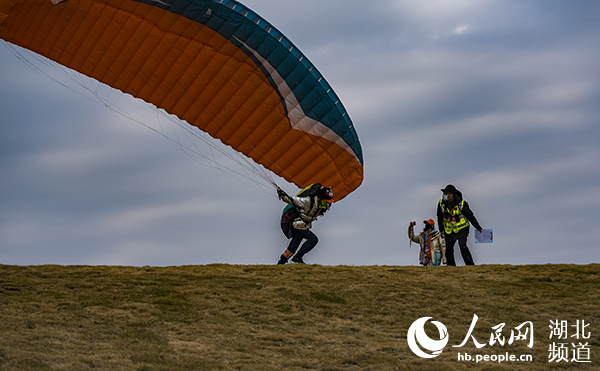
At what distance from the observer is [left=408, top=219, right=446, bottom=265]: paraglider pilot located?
611 inches

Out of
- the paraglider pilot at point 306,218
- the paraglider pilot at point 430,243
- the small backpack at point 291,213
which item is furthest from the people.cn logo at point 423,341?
the paraglider pilot at point 430,243

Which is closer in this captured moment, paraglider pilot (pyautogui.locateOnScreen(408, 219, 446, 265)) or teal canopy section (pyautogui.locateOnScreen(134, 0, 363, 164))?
teal canopy section (pyautogui.locateOnScreen(134, 0, 363, 164))

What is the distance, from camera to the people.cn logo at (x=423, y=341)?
9.05m

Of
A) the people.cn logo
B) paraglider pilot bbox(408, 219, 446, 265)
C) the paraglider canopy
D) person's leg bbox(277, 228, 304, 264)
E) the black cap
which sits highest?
the paraglider canopy

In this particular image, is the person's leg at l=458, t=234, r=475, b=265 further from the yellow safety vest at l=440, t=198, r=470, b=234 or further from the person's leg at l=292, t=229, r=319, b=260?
the person's leg at l=292, t=229, r=319, b=260

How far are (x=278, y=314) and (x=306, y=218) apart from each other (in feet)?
13.2

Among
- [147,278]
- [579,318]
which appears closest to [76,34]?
[147,278]

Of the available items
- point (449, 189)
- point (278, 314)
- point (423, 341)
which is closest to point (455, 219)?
point (449, 189)

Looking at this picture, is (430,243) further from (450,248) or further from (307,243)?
(307,243)

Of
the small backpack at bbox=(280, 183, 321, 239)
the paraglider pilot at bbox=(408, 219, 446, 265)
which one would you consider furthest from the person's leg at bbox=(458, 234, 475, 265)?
the small backpack at bbox=(280, 183, 321, 239)

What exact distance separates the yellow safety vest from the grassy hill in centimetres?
90

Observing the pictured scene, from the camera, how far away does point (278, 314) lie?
10.6 meters

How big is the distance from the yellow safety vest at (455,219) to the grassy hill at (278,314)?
2.96 ft

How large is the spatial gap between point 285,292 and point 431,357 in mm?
3554
